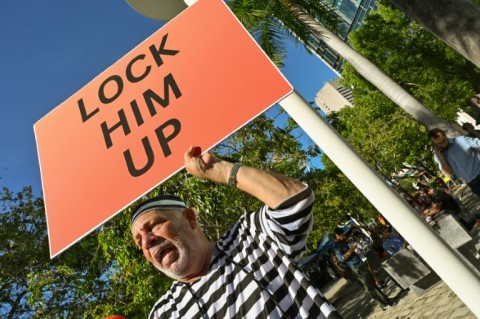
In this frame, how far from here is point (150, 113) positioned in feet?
6.12

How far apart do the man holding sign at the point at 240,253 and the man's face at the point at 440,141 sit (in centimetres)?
363

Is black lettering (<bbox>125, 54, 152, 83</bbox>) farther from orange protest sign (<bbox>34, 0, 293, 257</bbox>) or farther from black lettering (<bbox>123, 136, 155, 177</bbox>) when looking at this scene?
black lettering (<bbox>123, 136, 155, 177</bbox>)

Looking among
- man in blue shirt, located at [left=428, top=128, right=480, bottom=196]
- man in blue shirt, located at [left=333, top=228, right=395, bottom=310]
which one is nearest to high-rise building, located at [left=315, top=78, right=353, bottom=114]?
man in blue shirt, located at [left=333, top=228, right=395, bottom=310]

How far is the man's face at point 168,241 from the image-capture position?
1.89 metres

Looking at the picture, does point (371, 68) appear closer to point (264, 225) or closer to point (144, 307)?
point (144, 307)

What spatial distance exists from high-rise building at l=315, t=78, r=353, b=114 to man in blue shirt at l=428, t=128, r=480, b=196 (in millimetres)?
65674

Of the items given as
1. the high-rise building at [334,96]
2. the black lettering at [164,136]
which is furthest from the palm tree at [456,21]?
the high-rise building at [334,96]

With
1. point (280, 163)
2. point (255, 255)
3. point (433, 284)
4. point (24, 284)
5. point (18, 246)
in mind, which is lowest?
point (433, 284)

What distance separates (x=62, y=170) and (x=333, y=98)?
74078mm

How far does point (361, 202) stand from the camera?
64.5 ft

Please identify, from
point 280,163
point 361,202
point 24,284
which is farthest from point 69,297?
point 361,202

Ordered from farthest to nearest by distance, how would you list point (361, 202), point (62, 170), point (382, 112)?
point (382, 112), point (361, 202), point (62, 170)

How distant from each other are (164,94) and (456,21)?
11.1 feet

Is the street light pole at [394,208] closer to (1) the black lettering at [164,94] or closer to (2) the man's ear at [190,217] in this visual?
(1) the black lettering at [164,94]
